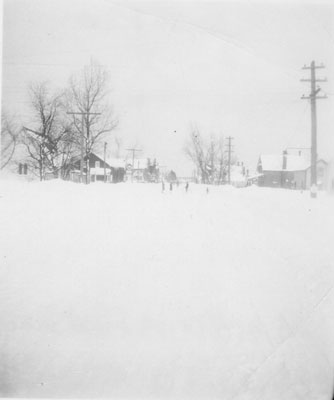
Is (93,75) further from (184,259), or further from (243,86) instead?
(184,259)

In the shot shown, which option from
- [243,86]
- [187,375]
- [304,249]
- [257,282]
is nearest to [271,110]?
[243,86]

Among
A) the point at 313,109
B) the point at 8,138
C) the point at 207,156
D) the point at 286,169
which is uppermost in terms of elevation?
the point at 313,109

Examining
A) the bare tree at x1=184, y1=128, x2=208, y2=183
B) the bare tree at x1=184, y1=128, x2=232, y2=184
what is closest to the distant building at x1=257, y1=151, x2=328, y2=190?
the bare tree at x1=184, y1=128, x2=232, y2=184

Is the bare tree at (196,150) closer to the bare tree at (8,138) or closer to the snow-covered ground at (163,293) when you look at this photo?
the snow-covered ground at (163,293)

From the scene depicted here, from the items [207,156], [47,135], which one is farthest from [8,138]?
[207,156]

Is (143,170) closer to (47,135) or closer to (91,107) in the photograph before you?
(91,107)

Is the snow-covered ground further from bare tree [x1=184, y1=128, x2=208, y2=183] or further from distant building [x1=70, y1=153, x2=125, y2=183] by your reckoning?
bare tree [x1=184, y1=128, x2=208, y2=183]
